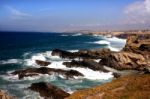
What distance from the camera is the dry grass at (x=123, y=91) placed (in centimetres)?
2039

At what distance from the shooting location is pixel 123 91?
21.6 m

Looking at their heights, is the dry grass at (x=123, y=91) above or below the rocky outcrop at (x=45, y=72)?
above

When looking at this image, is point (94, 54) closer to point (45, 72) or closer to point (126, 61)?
point (126, 61)

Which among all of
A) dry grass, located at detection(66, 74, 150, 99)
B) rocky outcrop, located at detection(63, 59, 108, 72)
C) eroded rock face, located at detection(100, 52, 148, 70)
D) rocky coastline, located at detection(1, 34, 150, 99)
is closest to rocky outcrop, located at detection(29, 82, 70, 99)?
rocky coastline, located at detection(1, 34, 150, 99)

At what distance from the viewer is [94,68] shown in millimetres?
52562

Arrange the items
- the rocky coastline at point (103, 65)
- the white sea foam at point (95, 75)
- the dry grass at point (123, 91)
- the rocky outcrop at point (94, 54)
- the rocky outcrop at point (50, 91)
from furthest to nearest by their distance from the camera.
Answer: the rocky outcrop at point (94, 54) → the white sea foam at point (95, 75) → the rocky coastline at point (103, 65) → the rocky outcrop at point (50, 91) → the dry grass at point (123, 91)

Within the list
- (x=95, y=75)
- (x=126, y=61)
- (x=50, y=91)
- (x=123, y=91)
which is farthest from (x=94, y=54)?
(x=123, y=91)

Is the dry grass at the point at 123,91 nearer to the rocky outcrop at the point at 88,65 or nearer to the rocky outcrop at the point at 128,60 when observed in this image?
the rocky outcrop at the point at 88,65

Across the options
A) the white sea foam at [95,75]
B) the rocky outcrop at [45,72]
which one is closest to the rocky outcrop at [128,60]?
the white sea foam at [95,75]

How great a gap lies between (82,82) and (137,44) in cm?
2674

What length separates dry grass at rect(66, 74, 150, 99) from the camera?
20391mm

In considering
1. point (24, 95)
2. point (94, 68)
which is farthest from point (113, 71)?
point (24, 95)

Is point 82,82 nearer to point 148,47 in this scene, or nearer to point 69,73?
point 69,73

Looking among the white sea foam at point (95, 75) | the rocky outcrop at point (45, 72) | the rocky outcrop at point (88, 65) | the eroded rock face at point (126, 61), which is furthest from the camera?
the eroded rock face at point (126, 61)
